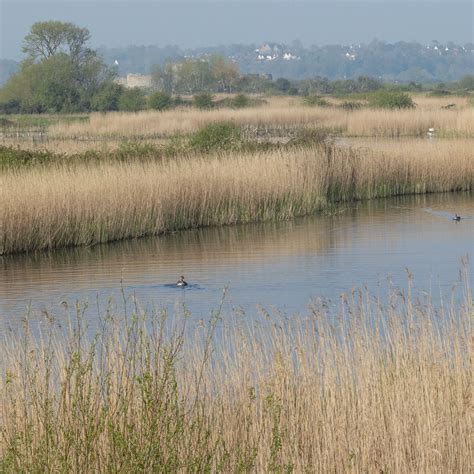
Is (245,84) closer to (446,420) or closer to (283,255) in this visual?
(283,255)

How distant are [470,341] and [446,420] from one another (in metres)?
0.70

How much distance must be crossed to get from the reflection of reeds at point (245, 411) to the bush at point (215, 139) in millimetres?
14644

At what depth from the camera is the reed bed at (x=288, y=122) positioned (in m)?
35.8

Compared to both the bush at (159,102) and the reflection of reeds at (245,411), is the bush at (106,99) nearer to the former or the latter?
the bush at (159,102)

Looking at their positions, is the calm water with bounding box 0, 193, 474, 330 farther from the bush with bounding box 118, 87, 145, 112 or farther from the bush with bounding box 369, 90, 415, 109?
the bush with bounding box 118, 87, 145, 112

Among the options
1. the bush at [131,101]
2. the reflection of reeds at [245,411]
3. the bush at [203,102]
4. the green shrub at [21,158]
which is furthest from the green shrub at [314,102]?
the reflection of reeds at [245,411]

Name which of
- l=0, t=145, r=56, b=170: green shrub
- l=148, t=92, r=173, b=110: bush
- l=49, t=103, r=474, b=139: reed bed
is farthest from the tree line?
l=0, t=145, r=56, b=170: green shrub

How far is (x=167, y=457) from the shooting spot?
5.25 meters

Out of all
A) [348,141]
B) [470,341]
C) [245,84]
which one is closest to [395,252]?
[470,341]

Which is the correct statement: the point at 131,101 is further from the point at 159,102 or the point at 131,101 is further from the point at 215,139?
the point at 215,139

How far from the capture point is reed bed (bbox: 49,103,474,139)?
3584 cm

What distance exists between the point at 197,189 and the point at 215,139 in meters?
4.22

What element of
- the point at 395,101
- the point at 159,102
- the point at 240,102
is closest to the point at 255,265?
the point at 395,101

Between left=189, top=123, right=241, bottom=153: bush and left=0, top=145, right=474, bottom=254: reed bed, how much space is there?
101cm
